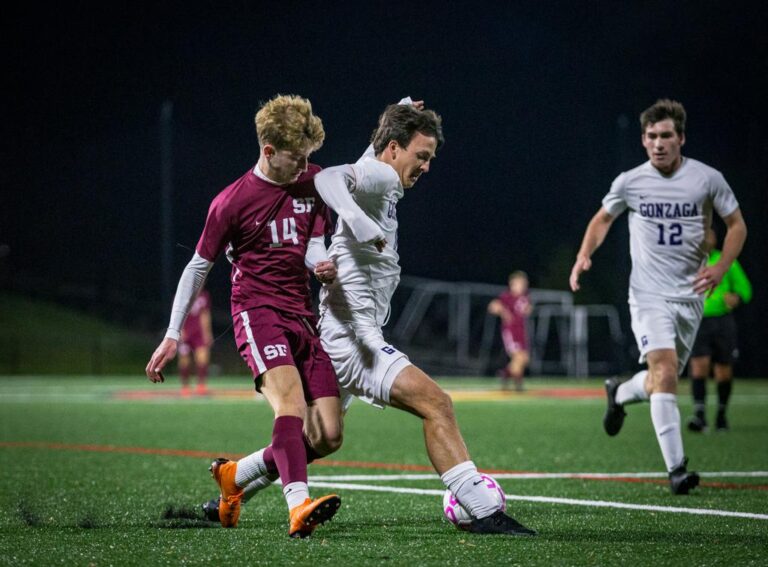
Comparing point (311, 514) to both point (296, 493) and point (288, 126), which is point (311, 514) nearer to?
point (296, 493)

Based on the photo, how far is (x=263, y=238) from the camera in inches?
195

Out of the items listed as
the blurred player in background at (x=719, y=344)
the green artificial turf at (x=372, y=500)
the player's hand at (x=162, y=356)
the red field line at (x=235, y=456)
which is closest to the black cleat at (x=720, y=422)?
the blurred player in background at (x=719, y=344)

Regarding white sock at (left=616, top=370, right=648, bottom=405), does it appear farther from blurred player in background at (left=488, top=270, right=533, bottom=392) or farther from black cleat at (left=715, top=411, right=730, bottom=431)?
blurred player in background at (left=488, top=270, right=533, bottom=392)

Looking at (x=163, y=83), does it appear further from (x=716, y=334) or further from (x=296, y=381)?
(x=296, y=381)

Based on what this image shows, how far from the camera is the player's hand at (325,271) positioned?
15.5 ft

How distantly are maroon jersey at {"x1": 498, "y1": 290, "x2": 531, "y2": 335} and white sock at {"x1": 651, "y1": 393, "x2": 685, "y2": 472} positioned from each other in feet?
48.0

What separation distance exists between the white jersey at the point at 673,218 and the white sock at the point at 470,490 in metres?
2.76

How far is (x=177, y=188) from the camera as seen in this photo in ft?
105

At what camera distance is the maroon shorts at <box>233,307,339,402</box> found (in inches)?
189

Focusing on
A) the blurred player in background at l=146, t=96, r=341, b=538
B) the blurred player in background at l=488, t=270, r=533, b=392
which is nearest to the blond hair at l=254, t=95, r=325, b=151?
the blurred player in background at l=146, t=96, r=341, b=538

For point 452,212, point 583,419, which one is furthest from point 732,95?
point 583,419

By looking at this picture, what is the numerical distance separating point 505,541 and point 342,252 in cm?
146

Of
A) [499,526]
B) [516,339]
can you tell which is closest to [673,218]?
[499,526]

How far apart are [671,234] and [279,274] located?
10.0 feet
